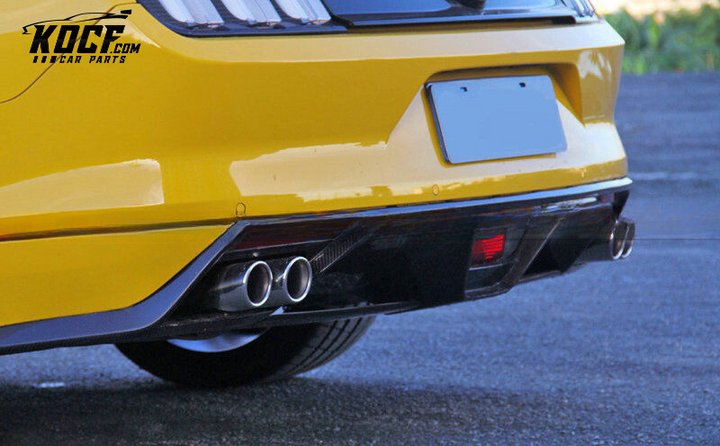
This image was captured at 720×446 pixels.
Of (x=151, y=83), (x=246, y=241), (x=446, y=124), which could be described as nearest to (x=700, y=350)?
(x=446, y=124)

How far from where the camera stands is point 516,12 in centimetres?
270

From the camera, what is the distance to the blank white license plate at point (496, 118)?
2.50 metres

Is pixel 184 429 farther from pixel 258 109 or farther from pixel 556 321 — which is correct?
pixel 556 321

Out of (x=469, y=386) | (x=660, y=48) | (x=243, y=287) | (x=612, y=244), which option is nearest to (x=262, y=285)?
(x=243, y=287)

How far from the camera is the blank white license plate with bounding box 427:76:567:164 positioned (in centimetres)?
250

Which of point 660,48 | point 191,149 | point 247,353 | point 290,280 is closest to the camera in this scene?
point 191,149

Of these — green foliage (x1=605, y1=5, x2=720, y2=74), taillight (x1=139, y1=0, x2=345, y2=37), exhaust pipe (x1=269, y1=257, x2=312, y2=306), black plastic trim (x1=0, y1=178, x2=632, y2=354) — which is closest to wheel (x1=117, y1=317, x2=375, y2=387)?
exhaust pipe (x1=269, y1=257, x2=312, y2=306)

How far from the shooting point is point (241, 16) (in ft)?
7.61

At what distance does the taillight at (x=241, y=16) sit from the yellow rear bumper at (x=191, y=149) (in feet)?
0.08

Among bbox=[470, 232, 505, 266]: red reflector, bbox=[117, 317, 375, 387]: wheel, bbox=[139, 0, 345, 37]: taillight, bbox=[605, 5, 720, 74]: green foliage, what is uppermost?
bbox=[139, 0, 345, 37]: taillight

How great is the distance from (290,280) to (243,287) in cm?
14

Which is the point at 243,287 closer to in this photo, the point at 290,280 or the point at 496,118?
the point at 290,280

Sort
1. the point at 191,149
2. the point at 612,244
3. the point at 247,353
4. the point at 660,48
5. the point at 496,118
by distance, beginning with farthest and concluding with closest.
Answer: the point at 660,48, the point at 247,353, the point at 612,244, the point at 496,118, the point at 191,149

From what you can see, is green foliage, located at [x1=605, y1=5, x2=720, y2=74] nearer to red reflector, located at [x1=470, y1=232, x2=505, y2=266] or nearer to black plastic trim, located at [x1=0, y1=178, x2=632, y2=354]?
red reflector, located at [x1=470, y1=232, x2=505, y2=266]
